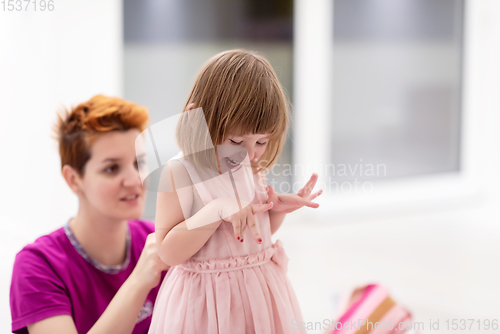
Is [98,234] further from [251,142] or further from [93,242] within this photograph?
[251,142]

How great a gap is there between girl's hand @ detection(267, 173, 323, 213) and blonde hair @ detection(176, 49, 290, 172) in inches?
3.7

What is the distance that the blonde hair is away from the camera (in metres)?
0.60

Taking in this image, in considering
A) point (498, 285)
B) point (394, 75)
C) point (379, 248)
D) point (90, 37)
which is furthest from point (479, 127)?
point (90, 37)

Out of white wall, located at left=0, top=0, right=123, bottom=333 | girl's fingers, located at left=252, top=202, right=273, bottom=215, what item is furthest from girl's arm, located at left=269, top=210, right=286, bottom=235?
white wall, located at left=0, top=0, right=123, bottom=333

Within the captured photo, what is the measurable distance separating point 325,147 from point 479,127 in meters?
1.28

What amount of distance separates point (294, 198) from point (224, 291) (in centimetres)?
16

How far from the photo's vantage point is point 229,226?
648mm

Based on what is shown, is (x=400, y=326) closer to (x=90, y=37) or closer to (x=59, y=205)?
(x=59, y=205)

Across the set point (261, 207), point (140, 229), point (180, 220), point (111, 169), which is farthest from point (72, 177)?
point (261, 207)

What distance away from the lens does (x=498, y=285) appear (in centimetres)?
162

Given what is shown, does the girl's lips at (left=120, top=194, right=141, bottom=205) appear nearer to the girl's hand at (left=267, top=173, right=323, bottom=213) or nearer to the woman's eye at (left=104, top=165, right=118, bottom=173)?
the woman's eye at (left=104, top=165, right=118, bottom=173)

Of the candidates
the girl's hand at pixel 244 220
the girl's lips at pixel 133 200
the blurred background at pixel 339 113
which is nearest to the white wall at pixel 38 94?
the blurred background at pixel 339 113

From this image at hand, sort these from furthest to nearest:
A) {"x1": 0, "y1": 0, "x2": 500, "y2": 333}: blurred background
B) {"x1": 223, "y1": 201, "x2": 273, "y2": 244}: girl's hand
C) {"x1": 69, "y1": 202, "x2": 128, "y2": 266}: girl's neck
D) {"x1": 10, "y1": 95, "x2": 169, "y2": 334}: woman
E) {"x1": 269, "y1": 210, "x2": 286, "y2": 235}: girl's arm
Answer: {"x1": 0, "y1": 0, "x2": 500, "y2": 333}: blurred background, {"x1": 69, "y1": 202, "x2": 128, "y2": 266}: girl's neck, {"x1": 10, "y1": 95, "x2": 169, "y2": 334}: woman, {"x1": 269, "y1": 210, "x2": 286, "y2": 235}: girl's arm, {"x1": 223, "y1": 201, "x2": 273, "y2": 244}: girl's hand

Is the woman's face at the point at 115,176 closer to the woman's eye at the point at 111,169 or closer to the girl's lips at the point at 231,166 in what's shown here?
the woman's eye at the point at 111,169
